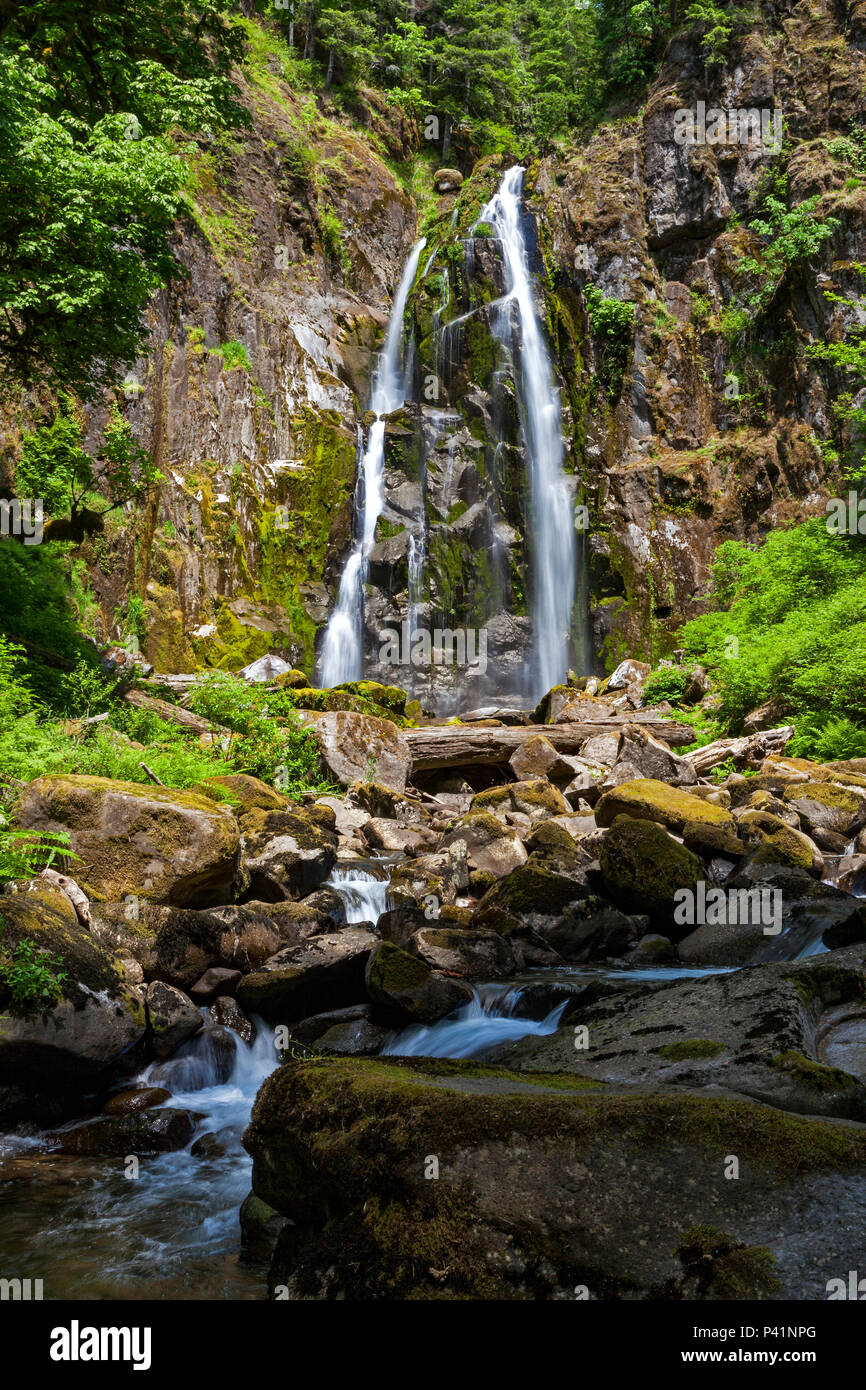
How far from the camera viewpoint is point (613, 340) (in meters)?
27.0

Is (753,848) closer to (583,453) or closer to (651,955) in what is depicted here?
(651,955)

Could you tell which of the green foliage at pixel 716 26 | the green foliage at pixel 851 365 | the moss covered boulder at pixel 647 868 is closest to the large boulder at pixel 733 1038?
the moss covered boulder at pixel 647 868

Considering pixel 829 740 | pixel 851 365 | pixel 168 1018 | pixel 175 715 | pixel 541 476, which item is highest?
pixel 851 365

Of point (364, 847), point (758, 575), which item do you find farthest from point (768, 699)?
point (364, 847)

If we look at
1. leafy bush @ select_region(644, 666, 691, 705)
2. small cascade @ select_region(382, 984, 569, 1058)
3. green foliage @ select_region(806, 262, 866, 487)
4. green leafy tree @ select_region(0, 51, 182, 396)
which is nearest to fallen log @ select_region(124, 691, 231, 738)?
green leafy tree @ select_region(0, 51, 182, 396)

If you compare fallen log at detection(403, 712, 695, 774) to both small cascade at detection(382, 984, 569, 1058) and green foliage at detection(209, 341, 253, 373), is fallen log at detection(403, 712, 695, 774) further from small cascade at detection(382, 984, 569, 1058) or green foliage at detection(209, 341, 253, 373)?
green foliage at detection(209, 341, 253, 373)

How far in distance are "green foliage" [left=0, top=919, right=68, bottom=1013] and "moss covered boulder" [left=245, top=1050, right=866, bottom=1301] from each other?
3.24m

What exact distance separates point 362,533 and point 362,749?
11.9 metres

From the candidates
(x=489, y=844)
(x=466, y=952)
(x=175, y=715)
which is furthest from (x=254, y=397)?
(x=466, y=952)

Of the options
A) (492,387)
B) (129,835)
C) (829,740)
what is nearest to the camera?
(129,835)

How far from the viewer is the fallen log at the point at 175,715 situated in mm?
13641

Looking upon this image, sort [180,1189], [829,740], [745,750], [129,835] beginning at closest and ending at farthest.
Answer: [180,1189] < [129,835] < [829,740] < [745,750]

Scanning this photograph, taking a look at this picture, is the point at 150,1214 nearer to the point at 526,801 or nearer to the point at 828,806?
the point at 526,801

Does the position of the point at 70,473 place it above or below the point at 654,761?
above
